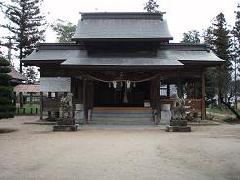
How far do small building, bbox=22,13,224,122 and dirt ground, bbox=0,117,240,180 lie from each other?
31.3 ft

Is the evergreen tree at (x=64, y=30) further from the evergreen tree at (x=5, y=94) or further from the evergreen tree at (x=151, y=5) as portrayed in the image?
the evergreen tree at (x=5, y=94)

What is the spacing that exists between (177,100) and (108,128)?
429 cm

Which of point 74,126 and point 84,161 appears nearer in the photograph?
point 84,161

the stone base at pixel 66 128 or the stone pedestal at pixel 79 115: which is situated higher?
the stone pedestal at pixel 79 115

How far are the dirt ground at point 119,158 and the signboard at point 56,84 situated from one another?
11.9 meters

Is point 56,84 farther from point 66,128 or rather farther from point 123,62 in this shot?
point 66,128

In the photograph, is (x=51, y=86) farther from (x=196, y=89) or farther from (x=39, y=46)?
(x=196, y=89)

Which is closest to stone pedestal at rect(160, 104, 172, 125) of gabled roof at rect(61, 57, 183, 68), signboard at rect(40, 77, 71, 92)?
gabled roof at rect(61, 57, 183, 68)

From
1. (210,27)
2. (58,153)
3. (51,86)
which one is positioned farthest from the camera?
(210,27)

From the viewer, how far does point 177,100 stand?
2406cm

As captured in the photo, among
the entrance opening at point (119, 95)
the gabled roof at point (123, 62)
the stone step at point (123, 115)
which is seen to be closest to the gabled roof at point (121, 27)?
the gabled roof at point (123, 62)

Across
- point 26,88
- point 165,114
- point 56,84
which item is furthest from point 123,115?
point 26,88

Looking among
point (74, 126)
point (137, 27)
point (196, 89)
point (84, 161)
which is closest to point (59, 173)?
point (84, 161)

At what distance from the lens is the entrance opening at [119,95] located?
32062 millimetres
